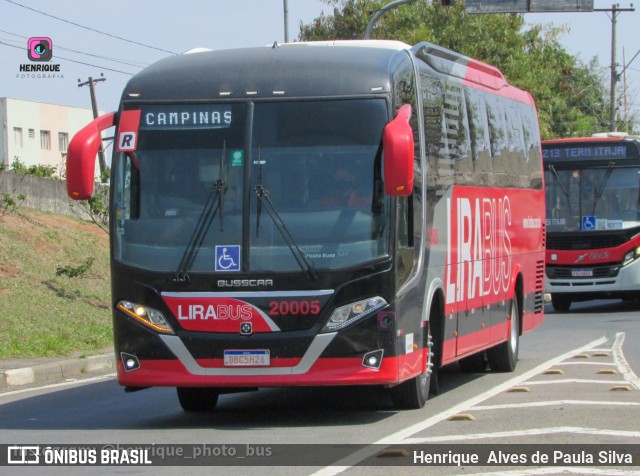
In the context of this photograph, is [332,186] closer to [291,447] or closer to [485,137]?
[291,447]

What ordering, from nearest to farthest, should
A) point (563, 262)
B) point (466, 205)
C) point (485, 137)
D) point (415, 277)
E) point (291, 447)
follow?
1. point (291, 447)
2. point (415, 277)
3. point (466, 205)
4. point (485, 137)
5. point (563, 262)

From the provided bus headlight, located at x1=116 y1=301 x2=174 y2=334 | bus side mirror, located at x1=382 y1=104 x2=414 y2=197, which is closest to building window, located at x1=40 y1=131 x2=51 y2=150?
bus headlight, located at x1=116 y1=301 x2=174 y2=334

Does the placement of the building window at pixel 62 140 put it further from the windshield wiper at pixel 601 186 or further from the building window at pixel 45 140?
the windshield wiper at pixel 601 186

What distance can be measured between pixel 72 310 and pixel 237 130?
12163 mm

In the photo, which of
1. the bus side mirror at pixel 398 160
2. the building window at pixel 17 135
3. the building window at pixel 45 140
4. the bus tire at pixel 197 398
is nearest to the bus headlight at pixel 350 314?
the bus side mirror at pixel 398 160

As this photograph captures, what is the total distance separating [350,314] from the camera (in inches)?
425

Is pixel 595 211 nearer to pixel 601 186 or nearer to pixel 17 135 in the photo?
pixel 601 186

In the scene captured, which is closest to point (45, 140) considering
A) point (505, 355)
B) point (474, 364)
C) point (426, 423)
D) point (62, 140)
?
point (62, 140)

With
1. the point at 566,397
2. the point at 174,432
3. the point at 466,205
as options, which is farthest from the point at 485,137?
the point at 174,432

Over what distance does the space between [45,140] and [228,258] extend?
72.4 meters

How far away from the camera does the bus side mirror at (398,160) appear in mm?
10438

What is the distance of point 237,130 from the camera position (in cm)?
1116

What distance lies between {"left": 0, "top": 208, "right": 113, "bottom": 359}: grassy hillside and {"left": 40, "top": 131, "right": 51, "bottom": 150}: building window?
49640mm

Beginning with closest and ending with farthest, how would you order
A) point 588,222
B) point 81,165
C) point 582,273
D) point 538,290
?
point 81,165, point 538,290, point 588,222, point 582,273
